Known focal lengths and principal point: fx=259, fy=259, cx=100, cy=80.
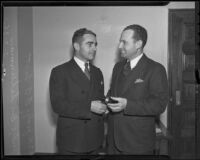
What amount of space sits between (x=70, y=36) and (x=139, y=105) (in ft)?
1.49

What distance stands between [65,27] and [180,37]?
21.3 inches

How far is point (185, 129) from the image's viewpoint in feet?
4.06

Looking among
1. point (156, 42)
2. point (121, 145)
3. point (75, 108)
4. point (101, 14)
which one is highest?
point (101, 14)

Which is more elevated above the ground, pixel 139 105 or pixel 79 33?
pixel 79 33

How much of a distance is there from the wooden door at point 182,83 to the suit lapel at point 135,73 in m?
0.13

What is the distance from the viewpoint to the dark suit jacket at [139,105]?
3.89 feet

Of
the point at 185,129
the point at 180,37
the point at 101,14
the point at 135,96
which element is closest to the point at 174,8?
the point at 180,37

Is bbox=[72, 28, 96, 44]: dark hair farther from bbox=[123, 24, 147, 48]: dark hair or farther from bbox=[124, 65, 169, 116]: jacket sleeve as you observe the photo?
bbox=[124, 65, 169, 116]: jacket sleeve

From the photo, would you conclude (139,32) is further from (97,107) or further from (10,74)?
(10,74)

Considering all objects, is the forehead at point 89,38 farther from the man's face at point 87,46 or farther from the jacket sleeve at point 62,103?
the jacket sleeve at point 62,103

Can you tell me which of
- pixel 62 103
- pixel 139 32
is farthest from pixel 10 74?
pixel 139 32

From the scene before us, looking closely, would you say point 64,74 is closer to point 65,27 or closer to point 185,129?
point 65,27

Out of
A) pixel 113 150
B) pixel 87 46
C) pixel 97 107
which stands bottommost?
pixel 113 150

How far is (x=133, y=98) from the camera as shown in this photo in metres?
1.19
